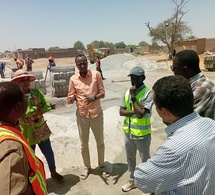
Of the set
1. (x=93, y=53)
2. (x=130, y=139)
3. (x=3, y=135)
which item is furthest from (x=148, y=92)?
(x=93, y=53)

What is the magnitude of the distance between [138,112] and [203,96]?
823mm

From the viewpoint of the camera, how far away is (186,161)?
46.7 inches

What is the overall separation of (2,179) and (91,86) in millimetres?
2358

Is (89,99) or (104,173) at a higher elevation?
(89,99)

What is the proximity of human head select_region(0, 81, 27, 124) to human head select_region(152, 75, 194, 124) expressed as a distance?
0.95 meters

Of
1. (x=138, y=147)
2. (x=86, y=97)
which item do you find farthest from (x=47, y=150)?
(x=138, y=147)

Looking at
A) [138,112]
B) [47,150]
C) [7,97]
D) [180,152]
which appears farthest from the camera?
[47,150]

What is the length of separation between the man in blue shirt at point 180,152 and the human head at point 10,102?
0.92 meters

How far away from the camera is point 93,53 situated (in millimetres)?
30172

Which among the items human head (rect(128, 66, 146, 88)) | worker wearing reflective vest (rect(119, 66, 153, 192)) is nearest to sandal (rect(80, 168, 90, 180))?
worker wearing reflective vest (rect(119, 66, 153, 192))

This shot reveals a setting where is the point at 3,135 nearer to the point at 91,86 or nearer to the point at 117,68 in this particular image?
the point at 91,86

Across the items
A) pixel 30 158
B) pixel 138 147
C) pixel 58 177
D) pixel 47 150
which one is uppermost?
pixel 30 158

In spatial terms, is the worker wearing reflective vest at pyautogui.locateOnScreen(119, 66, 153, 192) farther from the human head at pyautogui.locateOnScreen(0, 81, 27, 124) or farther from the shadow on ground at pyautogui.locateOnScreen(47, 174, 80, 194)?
the human head at pyautogui.locateOnScreen(0, 81, 27, 124)

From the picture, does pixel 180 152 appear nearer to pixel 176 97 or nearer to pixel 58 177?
pixel 176 97
